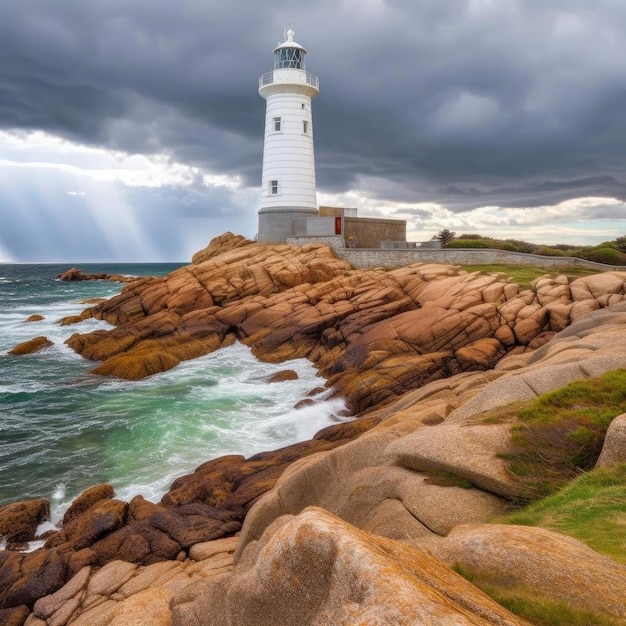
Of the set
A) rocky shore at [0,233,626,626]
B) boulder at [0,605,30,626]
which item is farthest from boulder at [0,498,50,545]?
boulder at [0,605,30,626]

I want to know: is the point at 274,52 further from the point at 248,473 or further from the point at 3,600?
the point at 3,600

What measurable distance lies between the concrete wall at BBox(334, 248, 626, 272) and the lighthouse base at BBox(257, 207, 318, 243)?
675cm

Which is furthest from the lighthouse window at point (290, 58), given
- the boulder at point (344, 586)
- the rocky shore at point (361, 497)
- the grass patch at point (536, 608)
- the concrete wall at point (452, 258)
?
the grass patch at point (536, 608)

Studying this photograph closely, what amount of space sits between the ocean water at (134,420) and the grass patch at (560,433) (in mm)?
12138

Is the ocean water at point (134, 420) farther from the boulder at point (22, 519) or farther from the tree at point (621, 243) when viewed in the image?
the tree at point (621, 243)

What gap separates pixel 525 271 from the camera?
122 ft

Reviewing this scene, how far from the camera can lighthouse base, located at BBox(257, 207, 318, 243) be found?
51.9 m

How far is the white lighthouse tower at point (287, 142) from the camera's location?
51688 millimetres

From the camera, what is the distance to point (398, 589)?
427cm

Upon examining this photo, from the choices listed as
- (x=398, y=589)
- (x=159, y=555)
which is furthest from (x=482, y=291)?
(x=398, y=589)

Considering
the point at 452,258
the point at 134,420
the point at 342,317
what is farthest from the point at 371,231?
the point at 134,420

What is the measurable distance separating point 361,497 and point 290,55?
51101 millimetres

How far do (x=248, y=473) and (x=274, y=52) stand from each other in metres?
47.8

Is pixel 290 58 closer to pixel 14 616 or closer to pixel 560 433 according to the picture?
pixel 560 433
